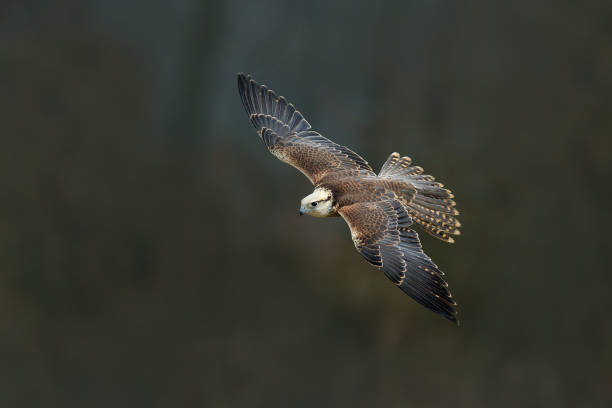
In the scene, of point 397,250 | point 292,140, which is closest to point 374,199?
point 397,250

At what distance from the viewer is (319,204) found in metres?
6.13

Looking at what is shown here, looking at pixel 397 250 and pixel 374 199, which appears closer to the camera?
pixel 397 250

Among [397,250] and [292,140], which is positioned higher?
[292,140]

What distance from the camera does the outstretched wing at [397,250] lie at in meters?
5.41

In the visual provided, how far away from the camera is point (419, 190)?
657cm

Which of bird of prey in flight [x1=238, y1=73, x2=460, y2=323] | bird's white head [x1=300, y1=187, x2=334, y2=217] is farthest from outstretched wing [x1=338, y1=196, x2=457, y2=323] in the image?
bird's white head [x1=300, y1=187, x2=334, y2=217]

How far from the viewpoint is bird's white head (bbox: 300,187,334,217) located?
6109 mm

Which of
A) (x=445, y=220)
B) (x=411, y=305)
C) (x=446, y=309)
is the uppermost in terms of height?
(x=445, y=220)

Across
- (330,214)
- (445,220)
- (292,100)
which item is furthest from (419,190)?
(292,100)

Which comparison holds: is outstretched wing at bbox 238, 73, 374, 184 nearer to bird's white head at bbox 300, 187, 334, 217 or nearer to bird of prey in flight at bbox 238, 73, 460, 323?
bird of prey in flight at bbox 238, 73, 460, 323

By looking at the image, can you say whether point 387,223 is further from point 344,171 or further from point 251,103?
point 251,103

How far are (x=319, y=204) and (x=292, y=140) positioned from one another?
1.22 metres

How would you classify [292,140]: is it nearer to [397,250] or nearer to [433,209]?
[433,209]

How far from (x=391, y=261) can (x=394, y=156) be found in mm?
1561
